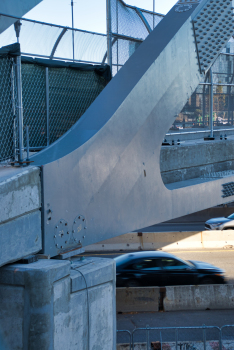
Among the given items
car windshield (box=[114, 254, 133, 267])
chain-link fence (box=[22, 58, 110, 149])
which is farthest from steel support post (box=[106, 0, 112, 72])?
car windshield (box=[114, 254, 133, 267])

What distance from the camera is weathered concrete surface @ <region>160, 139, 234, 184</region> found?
320 inches

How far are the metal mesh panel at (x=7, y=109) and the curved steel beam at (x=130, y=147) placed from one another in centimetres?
36

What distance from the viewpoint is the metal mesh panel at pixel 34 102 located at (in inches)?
265

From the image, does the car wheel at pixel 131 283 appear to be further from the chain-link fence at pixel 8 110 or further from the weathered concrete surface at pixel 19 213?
the chain-link fence at pixel 8 110

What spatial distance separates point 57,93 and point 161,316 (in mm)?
6482

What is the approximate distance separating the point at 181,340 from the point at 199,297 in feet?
6.70

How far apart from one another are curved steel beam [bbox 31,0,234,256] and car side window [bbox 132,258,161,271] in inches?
179

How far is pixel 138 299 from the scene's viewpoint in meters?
11.1

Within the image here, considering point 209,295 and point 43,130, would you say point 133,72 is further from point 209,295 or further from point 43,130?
point 209,295

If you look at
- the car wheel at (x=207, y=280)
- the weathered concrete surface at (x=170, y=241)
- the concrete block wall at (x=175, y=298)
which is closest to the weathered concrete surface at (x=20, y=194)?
the concrete block wall at (x=175, y=298)

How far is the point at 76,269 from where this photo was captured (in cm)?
507

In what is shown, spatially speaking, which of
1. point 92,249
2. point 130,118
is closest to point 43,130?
point 130,118

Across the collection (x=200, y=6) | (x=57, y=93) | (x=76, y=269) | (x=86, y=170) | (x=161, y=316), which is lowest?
(x=161, y=316)

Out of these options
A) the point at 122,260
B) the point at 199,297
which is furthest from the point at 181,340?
the point at 122,260
